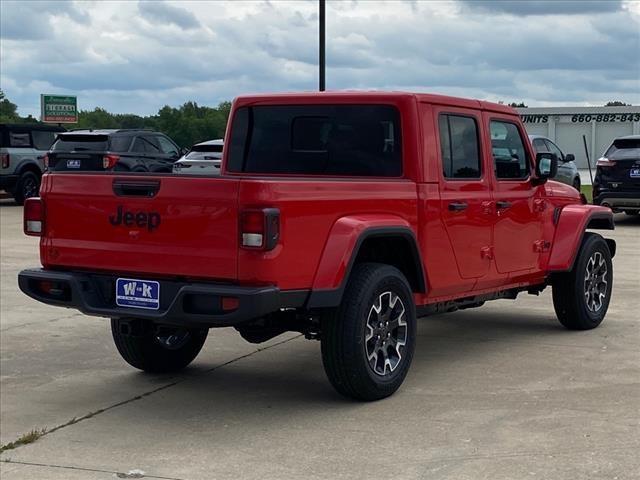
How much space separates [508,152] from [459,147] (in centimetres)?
82

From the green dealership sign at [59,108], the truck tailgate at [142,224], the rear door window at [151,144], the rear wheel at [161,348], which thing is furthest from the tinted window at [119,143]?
the green dealership sign at [59,108]

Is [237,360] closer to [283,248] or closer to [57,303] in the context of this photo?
[57,303]

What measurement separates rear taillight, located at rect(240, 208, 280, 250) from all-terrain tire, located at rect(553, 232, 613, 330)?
370cm

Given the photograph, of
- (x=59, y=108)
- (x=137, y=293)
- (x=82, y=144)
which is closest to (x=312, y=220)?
(x=137, y=293)

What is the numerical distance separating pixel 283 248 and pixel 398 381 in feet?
4.40

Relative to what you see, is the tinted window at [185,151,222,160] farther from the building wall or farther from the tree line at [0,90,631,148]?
the building wall

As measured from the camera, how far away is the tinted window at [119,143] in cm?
2170

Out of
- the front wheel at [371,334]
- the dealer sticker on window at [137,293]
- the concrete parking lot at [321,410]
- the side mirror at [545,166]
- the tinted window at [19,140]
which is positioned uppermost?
the tinted window at [19,140]

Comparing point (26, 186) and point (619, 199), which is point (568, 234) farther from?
point (26, 186)

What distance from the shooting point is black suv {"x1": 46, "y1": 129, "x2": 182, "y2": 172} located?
2158 centimetres

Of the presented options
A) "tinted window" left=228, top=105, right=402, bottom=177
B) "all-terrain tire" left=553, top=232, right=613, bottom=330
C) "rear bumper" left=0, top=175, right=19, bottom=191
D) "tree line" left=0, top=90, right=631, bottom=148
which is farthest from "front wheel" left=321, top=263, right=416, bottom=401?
"tree line" left=0, top=90, right=631, bottom=148

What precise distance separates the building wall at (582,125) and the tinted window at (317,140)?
179 feet

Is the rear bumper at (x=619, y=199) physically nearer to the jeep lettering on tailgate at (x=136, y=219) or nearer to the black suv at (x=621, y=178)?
the black suv at (x=621, y=178)

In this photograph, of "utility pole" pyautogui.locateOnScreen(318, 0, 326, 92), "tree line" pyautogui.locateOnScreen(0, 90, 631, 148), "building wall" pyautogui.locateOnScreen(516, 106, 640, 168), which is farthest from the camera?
"building wall" pyautogui.locateOnScreen(516, 106, 640, 168)
